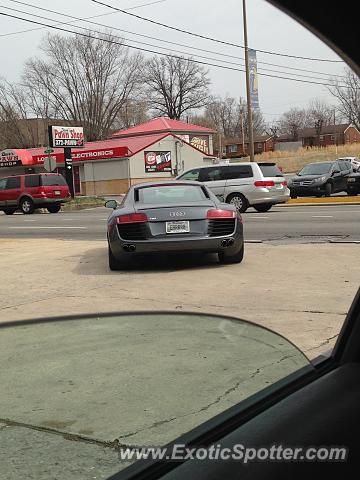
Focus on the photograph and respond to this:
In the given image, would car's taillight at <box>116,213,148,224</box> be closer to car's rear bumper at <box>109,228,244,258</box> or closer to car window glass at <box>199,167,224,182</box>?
car's rear bumper at <box>109,228,244,258</box>

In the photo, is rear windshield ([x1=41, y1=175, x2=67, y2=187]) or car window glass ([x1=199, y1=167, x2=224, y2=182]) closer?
car window glass ([x1=199, y1=167, x2=224, y2=182])

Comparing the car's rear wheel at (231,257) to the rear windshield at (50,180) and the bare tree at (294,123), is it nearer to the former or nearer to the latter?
the rear windshield at (50,180)

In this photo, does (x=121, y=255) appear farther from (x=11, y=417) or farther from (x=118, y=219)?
(x=11, y=417)

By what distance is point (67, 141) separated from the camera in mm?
39219

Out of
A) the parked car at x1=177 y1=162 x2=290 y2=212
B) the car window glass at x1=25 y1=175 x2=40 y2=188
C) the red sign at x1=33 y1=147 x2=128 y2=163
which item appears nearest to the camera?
the parked car at x1=177 y1=162 x2=290 y2=212

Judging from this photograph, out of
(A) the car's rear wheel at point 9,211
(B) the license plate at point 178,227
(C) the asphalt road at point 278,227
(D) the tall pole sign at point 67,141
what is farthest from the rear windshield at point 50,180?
(B) the license plate at point 178,227

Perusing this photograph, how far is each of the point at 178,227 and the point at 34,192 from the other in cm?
1956

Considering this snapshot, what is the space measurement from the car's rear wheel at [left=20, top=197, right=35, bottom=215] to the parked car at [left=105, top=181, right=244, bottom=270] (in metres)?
19.2

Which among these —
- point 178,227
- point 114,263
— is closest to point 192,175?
point 114,263

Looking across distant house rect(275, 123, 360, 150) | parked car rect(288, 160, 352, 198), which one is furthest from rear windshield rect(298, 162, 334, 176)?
distant house rect(275, 123, 360, 150)

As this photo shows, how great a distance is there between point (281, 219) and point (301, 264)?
7.94 metres

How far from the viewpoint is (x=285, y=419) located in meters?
1.59

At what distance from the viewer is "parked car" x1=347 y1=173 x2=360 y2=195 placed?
23.5 meters

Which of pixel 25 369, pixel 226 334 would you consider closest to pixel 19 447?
pixel 25 369
